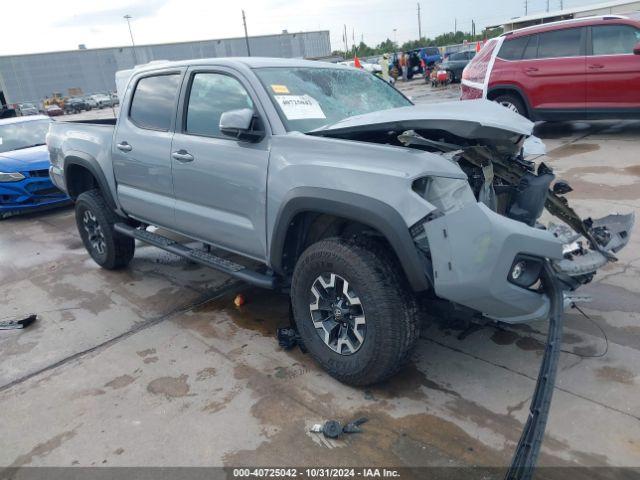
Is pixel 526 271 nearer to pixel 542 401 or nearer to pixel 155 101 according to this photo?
pixel 542 401

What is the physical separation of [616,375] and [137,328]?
328 cm

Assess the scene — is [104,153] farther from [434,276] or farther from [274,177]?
[434,276]

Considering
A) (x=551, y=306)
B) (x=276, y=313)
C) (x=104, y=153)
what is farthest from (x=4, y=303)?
(x=551, y=306)

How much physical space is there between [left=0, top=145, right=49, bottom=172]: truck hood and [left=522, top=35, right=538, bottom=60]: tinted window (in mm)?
8073

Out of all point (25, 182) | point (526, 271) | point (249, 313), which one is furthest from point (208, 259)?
point (25, 182)

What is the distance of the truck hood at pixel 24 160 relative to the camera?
792 centimetres

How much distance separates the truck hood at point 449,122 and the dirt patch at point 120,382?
6.38 ft

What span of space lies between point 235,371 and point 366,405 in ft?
2.99

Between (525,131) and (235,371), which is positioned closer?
(525,131)

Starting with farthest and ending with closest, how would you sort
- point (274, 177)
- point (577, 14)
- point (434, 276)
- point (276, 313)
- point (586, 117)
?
point (577, 14) < point (586, 117) < point (276, 313) < point (274, 177) < point (434, 276)

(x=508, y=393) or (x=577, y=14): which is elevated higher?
(x=577, y=14)

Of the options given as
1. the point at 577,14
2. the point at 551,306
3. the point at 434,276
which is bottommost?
the point at 551,306

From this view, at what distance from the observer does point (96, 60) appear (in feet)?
244

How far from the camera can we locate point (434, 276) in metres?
2.60
